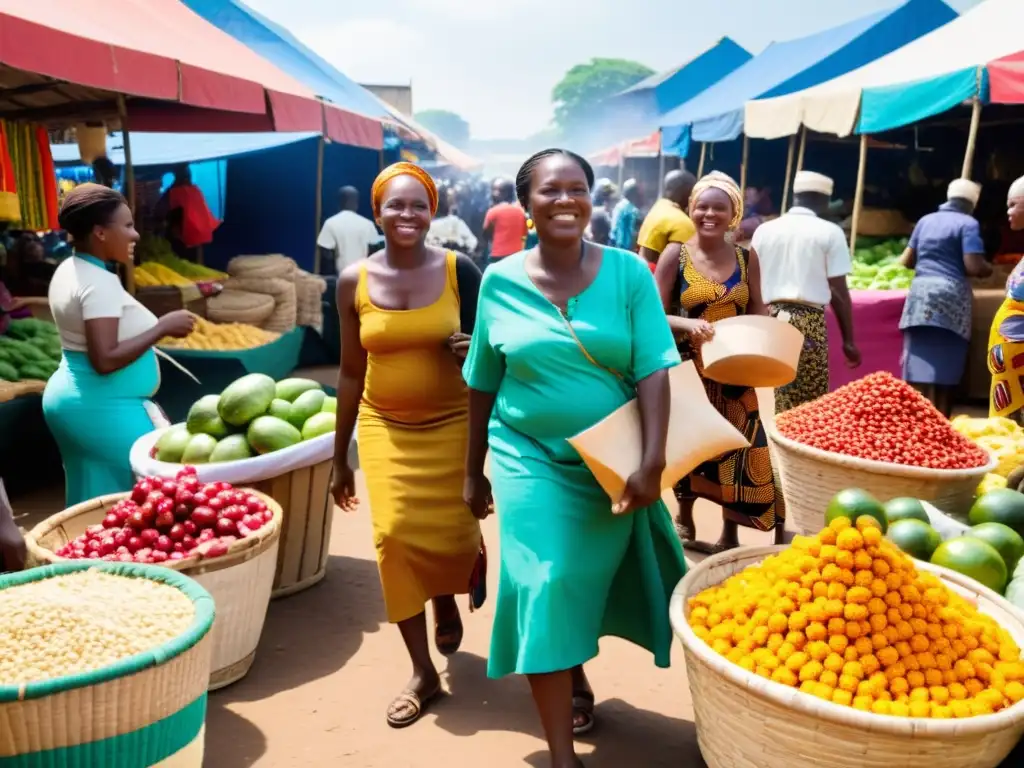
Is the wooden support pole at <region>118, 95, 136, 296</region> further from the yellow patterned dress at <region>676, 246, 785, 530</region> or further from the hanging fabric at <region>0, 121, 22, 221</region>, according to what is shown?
the yellow patterned dress at <region>676, 246, 785, 530</region>

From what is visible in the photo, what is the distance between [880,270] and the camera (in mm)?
8938

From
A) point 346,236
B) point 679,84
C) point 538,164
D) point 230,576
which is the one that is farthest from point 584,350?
point 679,84

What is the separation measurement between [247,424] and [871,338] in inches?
230

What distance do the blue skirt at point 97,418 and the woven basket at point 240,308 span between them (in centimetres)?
447

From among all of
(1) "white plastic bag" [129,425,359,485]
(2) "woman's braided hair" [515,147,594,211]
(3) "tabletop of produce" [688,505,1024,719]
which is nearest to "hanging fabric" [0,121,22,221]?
(1) "white plastic bag" [129,425,359,485]

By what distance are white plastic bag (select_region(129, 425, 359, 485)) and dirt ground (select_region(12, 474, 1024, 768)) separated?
669 millimetres

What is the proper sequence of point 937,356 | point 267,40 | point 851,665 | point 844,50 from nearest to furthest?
point 851,665, point 937,356, point 267,40, point 844,50

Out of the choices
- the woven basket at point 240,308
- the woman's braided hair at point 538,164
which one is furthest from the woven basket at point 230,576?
the woven basket at point 240,308

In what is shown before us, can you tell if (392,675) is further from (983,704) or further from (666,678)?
(983,704)

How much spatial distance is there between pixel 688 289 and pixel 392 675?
2094 mm

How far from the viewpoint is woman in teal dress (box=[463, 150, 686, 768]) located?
2408 millimetres

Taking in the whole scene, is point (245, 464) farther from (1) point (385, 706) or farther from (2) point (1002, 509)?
(2) point (1002, 509)

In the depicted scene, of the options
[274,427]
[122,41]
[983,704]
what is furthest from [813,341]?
[122,41]

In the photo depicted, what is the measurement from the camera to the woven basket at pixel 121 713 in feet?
6.16
